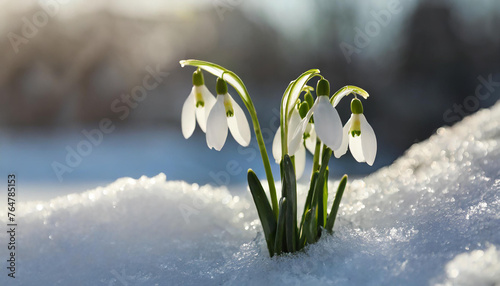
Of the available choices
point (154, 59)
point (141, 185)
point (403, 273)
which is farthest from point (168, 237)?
point (154, 59)

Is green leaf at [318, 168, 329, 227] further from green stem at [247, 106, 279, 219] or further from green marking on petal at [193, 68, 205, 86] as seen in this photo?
green marking on petal at [193, 68, 205, 86]

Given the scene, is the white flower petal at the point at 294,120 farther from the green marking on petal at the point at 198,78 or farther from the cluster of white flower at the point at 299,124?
the green marking on petal at the point at 198,78

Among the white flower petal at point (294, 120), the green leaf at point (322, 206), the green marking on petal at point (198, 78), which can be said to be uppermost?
the green marking on petal at point (198, 78)

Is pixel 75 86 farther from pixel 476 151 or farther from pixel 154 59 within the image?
pixel 476 151

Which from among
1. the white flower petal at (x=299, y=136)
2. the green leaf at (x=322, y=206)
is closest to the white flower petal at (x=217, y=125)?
the white flower petal at (x=299, y=136)

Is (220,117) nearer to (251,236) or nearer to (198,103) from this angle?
(198,103)

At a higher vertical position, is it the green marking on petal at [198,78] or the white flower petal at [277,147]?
the green marking on petal at [198,78]

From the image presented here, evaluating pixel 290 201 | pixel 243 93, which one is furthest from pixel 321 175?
pixel 243 93
